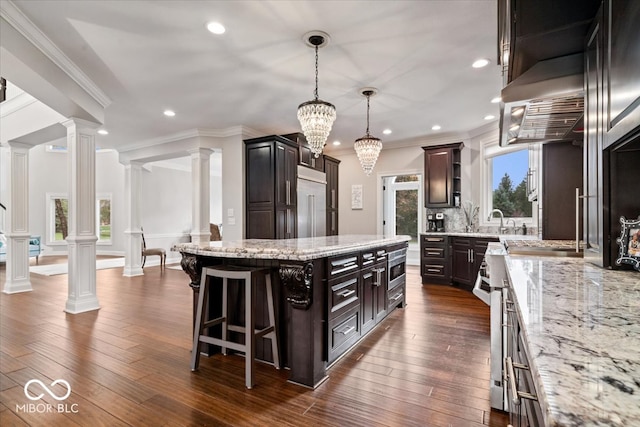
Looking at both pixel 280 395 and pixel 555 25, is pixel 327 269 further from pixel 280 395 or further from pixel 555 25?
pixel 555 25

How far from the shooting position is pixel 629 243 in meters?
1.25

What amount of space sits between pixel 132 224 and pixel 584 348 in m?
7.41

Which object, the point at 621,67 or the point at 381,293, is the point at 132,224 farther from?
the point at 621,67

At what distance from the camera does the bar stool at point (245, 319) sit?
2102 mm

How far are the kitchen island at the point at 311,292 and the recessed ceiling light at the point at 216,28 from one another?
1747mm

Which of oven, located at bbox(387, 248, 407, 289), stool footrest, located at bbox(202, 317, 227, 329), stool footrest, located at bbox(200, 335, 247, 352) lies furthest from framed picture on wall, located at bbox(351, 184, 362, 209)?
stool footrest, located at bbox(200, 335, 247, 352)

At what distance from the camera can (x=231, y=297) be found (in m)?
2.59

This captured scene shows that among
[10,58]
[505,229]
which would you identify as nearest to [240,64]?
[10,58]

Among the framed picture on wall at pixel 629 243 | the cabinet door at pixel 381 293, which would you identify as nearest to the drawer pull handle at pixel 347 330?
the cabinet door at pixel 381 293

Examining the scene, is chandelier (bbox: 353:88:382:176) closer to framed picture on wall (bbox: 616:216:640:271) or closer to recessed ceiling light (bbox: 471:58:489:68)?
recessed ceiling light (bbox: 471:58:489:68)

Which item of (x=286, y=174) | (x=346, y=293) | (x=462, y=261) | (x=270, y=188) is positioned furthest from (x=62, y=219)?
(x=462, y=261)

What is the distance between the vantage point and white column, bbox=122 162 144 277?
637 centimetres

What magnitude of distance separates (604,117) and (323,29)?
207cm

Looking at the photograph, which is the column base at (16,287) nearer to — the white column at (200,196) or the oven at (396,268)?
the white column at (200,196)
